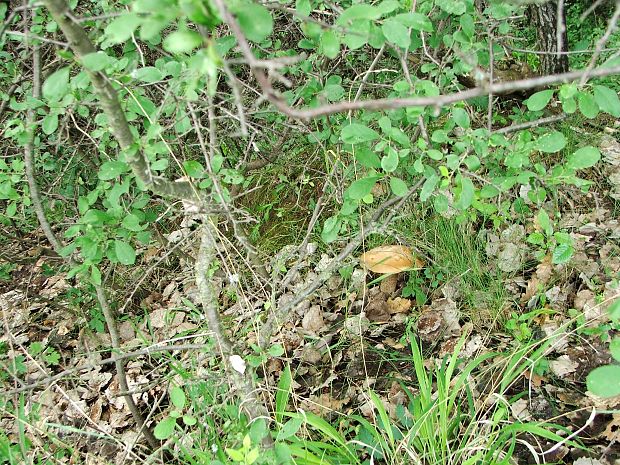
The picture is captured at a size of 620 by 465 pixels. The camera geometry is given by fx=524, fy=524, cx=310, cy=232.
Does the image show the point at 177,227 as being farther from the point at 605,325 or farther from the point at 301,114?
the point at 301,114

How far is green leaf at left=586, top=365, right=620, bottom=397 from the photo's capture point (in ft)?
3.81

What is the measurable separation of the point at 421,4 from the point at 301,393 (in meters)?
1.70

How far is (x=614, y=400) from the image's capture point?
6.56ft

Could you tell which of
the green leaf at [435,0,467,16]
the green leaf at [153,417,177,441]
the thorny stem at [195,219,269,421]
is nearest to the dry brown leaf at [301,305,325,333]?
the thorny stem at [195,219,269,421]

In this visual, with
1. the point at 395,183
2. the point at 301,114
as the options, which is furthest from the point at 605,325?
the point at 301,114

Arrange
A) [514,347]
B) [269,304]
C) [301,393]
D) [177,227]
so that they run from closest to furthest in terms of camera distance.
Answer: [269,304], [514,347], [301,393], [177,227]

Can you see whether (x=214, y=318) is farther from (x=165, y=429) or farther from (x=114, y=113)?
(x=114, y=113)

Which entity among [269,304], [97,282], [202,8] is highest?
[202,8]

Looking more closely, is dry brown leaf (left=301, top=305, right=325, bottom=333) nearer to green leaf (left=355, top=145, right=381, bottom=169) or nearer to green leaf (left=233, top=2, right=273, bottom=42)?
green leaf (left=355, top=145, right=381, bottom=169)

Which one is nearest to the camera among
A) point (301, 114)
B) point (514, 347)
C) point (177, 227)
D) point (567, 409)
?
point (301, 114)

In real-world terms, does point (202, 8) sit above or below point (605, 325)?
above

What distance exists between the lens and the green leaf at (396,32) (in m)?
1.31

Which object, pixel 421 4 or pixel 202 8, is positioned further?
pixel 421 4

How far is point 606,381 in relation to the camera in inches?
46.1
